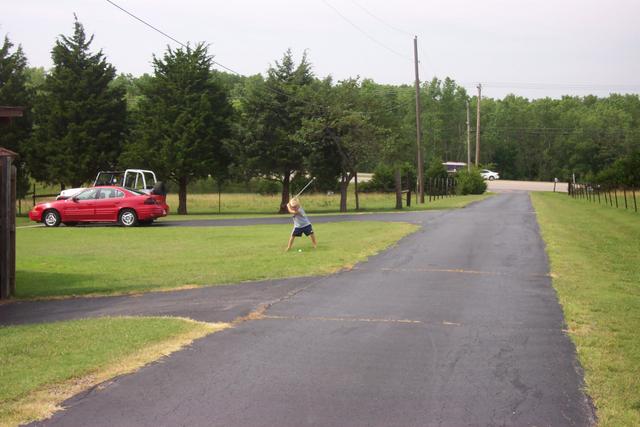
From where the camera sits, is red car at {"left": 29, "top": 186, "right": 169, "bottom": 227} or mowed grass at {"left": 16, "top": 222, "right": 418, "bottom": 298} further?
red car at {"left": 29, "top": 186, "right": 169, "bottom": 227}

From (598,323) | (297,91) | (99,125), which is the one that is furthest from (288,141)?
(598,323)

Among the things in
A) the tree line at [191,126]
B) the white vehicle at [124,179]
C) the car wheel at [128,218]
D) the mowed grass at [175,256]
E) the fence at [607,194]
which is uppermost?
the tree line at [191,126]

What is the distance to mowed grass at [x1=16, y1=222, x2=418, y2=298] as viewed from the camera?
474 inches

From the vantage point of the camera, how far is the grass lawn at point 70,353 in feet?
17.6

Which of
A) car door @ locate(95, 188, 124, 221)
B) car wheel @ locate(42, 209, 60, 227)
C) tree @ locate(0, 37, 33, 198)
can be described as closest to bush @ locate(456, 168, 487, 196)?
tree @ locate(0, 37, 33, 198)

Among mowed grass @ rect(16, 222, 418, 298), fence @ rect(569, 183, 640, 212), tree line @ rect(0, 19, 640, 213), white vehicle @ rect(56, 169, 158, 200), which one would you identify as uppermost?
tree line @ rect(0, 19, 640, 213)

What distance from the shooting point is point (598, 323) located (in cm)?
845

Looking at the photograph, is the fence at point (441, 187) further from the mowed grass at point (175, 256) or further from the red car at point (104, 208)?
the mowed grass at point (175, 256)

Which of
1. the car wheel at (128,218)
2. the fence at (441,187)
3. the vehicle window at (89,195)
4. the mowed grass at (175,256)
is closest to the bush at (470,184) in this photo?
the fence at (441,187)

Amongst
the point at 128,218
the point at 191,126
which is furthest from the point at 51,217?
the point at 191,126

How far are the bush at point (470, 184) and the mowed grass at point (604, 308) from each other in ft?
133

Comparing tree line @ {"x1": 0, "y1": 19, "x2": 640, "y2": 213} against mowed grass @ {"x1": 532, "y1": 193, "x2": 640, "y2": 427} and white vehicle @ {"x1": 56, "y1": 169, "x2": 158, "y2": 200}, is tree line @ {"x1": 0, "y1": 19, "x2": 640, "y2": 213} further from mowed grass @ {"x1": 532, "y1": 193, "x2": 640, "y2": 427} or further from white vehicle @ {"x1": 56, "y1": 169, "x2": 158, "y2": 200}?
mowed grass @ {"x1": 532, "y1": 193, "x2": 640, "y2": 427}

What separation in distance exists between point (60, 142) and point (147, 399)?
36946 millimetres

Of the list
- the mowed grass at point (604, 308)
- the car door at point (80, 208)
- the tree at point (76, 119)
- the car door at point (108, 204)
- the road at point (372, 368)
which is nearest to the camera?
the road at point (372, 368)
